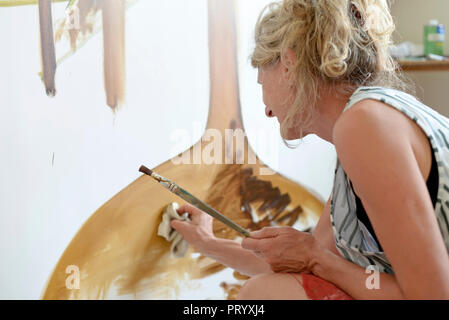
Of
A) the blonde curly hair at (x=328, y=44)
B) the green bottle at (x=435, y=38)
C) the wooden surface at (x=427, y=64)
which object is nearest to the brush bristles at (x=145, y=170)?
the blonde curly hair at (x=328, y=44)

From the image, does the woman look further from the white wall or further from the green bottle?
the green bottle

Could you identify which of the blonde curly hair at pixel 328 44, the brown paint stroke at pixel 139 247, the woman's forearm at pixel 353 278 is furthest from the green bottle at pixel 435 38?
the woman's forearm at pixel 353 278

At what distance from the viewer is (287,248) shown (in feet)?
3.61

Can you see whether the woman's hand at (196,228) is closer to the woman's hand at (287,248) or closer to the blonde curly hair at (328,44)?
the woman's hand at (287,248)

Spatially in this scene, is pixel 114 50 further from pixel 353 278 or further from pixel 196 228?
pixel 353 278

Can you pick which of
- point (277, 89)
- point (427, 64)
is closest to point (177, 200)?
point (277, 89)

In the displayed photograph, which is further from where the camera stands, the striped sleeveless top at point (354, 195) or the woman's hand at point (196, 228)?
the woman's hand at point (196, 228)

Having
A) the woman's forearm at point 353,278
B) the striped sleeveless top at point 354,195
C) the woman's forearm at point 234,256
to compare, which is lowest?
the woman's forearm at point 234,256

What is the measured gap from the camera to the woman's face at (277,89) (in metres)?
1.11

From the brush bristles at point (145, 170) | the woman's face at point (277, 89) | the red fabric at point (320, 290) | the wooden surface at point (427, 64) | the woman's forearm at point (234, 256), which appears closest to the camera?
the red fabric at point (320, 290)

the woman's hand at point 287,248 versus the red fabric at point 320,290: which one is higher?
the woman's hand at point 287,248

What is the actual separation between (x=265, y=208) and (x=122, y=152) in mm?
496

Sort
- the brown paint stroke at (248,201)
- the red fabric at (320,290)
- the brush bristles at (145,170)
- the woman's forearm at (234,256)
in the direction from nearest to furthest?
the red fabric at (320,290) < the brush bristles at (145,170) < the woman's forearm at (234,256) < the brown paint stroke at (248,201)

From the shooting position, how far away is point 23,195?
46.1 inches
